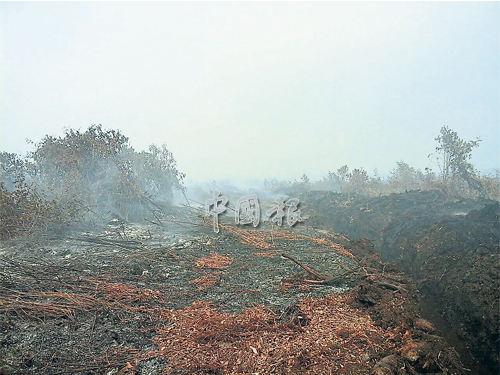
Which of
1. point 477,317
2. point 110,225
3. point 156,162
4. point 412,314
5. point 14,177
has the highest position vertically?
point 156,162

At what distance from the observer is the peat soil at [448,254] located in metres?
5.41

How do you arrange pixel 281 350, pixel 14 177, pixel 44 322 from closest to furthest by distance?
pixel 281 350
pixel 44 322
pixel 14 177

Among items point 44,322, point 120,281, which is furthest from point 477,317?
point 44,322

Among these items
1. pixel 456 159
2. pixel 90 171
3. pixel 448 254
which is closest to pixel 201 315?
pixel 448 254

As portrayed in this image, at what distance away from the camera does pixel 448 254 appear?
810 centimetres

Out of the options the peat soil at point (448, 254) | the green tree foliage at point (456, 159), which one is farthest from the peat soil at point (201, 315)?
the green tree foliage at point (456, 159)

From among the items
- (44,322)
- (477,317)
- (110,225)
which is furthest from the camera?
(110,225)

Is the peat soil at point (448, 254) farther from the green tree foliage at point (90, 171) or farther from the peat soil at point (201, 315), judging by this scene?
the green tree foliage at point (90, 171)

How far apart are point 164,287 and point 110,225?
6.05 m

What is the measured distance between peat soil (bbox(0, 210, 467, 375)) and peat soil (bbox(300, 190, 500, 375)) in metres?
A: 1.15

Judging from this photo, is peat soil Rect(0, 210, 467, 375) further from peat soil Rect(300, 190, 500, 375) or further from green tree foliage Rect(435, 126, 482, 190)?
green tree foliage Rect(435, 126, 482, 190)

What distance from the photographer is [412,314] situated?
4.75 metres

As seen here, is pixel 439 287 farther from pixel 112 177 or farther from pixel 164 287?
pixel 112 177

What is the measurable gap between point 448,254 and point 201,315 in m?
7.30
